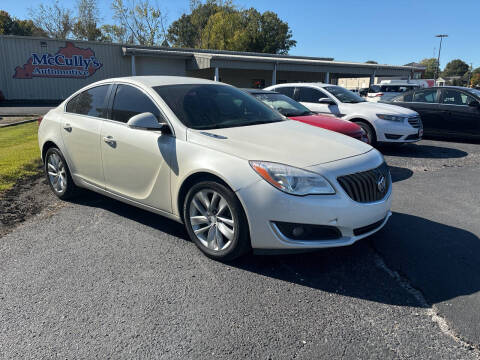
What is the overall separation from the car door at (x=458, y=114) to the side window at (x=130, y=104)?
9025mm

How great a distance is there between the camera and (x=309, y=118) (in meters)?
7.16

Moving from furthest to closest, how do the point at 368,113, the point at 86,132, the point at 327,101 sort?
the point at 327,101 → the point at 368,113 → the point at 86,132

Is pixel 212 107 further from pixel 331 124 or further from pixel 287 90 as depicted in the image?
pixel 287 90

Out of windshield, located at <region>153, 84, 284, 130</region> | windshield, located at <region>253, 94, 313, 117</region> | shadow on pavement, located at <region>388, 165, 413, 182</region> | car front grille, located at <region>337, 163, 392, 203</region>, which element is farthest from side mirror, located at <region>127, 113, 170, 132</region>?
shadow on pavement, located at <region>388, 165, 413, 182</region>

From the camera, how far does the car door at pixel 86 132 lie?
433cm

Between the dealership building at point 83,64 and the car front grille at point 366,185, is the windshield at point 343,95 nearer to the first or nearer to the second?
the car front grille at point 366,185

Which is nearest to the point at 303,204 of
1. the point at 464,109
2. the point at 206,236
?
the point at 206,236

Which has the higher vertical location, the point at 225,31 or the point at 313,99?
the point at 225,31

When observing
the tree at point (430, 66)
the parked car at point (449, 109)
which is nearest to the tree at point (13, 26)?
the parked car at point (449, 109)

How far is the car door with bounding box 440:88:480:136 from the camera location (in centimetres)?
976

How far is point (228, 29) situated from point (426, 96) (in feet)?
148

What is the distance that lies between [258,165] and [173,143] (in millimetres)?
967

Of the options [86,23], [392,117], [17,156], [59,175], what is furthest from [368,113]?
[86,23]

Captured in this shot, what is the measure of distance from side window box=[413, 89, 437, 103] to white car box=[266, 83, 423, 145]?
2128 millimetres
